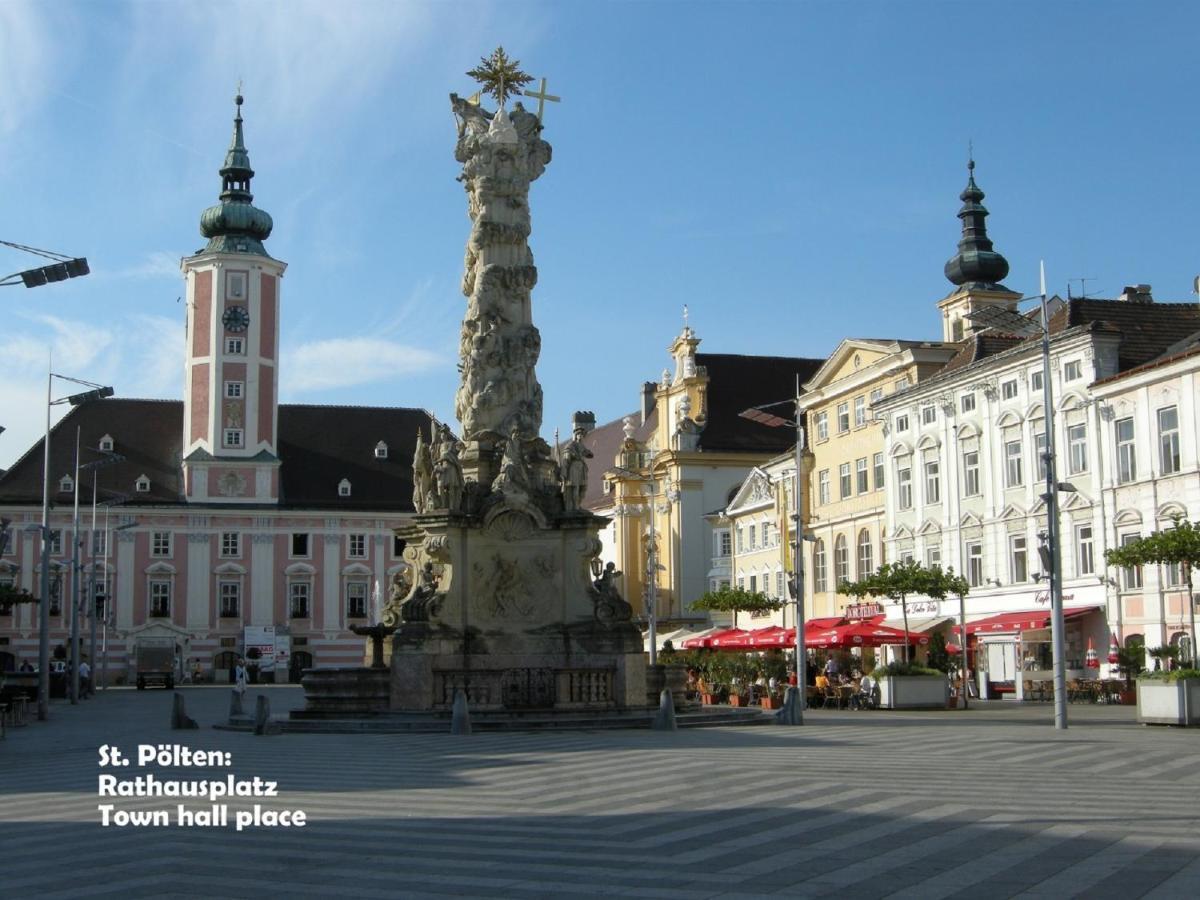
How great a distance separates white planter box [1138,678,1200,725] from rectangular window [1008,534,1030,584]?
63.2 feet

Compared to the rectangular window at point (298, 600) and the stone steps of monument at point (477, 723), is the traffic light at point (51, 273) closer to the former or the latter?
the stone steps of monument at point (477, 723)

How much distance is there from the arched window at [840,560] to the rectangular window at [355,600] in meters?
39.4

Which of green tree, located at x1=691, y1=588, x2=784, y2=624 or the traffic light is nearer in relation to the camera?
the traffic light

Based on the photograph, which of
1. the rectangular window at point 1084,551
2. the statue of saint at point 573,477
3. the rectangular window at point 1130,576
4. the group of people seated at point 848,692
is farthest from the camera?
the rectangular window at point 1084,551

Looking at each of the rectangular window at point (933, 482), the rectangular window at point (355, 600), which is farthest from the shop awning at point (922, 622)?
the rectangular window at point (355, 600)

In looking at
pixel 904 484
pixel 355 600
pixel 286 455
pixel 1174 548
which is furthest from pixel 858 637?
pixel 286 455

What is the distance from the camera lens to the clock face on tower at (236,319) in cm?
9369

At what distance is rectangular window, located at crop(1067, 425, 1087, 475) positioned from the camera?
1827 inches

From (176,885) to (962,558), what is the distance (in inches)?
1747

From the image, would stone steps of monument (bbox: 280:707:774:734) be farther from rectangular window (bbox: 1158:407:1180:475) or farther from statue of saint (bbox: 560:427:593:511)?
rectangular window (bbox: 1158:407:1180:475)

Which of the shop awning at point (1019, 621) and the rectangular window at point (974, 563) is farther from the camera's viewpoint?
the rectangular window at point (974, 563)

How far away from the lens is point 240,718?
3081 cm

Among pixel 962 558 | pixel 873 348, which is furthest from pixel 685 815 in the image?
pixel 873 348

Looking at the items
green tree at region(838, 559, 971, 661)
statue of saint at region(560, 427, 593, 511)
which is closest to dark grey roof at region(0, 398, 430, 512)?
green tree at region(838, 559, 971, 661)
